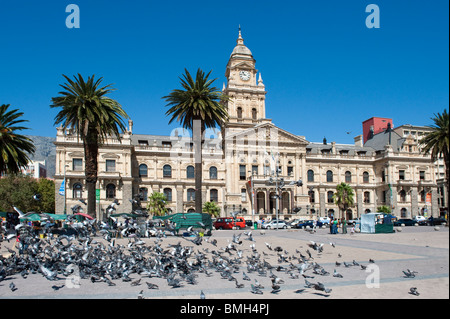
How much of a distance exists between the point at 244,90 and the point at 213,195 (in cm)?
2065

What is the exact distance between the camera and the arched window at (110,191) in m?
63.5

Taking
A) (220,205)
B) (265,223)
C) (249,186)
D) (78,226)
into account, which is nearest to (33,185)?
(220,205)

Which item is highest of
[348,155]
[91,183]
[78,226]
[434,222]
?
[348,155]

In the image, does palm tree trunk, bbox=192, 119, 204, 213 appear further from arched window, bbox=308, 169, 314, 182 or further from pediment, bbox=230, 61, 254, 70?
arched window, bbox=308, 169, 314, 182

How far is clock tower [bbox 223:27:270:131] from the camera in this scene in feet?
241

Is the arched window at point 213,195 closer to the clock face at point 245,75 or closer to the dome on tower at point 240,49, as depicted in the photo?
the clock face at point 245,75

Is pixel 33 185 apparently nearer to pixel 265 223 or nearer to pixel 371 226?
pixel 265 223

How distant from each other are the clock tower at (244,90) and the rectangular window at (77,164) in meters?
27.8

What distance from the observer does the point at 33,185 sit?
76.9 meters

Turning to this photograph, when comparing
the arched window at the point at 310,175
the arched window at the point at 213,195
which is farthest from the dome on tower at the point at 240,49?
the arched window at the point at 213,195

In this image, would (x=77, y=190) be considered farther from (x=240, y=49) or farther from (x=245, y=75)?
(x=240, y=49)
